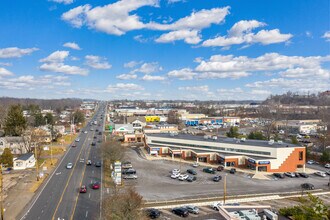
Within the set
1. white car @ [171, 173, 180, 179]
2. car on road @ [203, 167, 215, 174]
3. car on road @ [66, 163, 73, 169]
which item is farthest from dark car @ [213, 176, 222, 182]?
car on road @ [66, 163, 73, 169]

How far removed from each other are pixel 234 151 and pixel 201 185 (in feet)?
46.3

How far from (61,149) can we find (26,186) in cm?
2418

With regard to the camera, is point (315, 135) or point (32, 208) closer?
point (32, 208)

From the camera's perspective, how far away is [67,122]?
10425 cm

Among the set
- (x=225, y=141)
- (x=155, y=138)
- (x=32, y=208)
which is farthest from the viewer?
(x=155, y=138)

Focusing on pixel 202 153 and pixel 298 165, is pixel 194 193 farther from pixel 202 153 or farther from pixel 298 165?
pixel 298 165

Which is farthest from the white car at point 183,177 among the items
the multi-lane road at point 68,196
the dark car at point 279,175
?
the dark car at point 279,175

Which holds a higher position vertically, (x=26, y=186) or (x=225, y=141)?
(x=225, y=141)

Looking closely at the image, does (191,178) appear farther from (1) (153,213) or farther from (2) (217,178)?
(1) (153,213)

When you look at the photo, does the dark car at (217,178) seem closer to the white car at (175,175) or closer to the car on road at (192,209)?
the white car at (175,175)

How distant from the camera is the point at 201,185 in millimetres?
33781

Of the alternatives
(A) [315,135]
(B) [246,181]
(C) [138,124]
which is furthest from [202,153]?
(A) [315,135]

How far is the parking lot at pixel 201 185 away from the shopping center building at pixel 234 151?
3.14m

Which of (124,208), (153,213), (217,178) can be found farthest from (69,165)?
(124,208)
